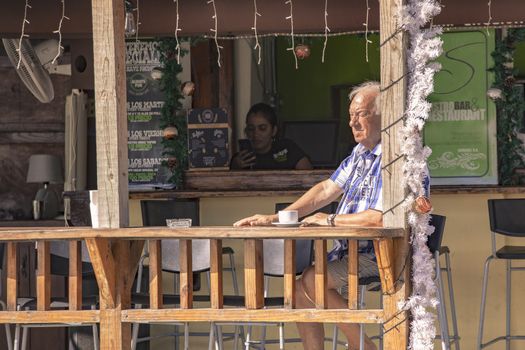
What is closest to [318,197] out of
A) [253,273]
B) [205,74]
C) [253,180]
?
[253,273]

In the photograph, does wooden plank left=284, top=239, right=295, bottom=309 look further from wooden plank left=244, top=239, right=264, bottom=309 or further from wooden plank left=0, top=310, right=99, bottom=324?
wooden plank left=0, top=310, right=99, bottom=324

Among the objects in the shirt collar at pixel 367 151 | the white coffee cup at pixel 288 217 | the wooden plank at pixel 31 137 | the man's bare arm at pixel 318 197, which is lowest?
the white coffee cup at pixel 288 217

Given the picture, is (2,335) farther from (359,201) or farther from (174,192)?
(359,201)

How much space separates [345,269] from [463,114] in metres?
2.49

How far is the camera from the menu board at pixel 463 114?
732 cm

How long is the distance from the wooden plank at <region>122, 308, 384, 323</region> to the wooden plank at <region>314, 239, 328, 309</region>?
0.04 metres

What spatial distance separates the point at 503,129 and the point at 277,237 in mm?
3162

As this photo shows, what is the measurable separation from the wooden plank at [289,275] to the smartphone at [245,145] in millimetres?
3434

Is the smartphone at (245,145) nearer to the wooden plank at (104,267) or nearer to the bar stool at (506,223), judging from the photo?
the bar stool at (506,223)

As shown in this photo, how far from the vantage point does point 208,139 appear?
760 centimetres

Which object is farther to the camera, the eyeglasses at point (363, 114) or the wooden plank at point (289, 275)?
the eyeglasses at point (363, 114)

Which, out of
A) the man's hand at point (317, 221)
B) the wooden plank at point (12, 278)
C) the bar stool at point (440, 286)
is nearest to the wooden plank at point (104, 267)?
the wooden plank at point (12, 278)

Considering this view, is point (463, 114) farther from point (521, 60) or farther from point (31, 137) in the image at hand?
point (31, 137)

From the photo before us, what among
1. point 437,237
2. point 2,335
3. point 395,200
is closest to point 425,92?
point 395,200
